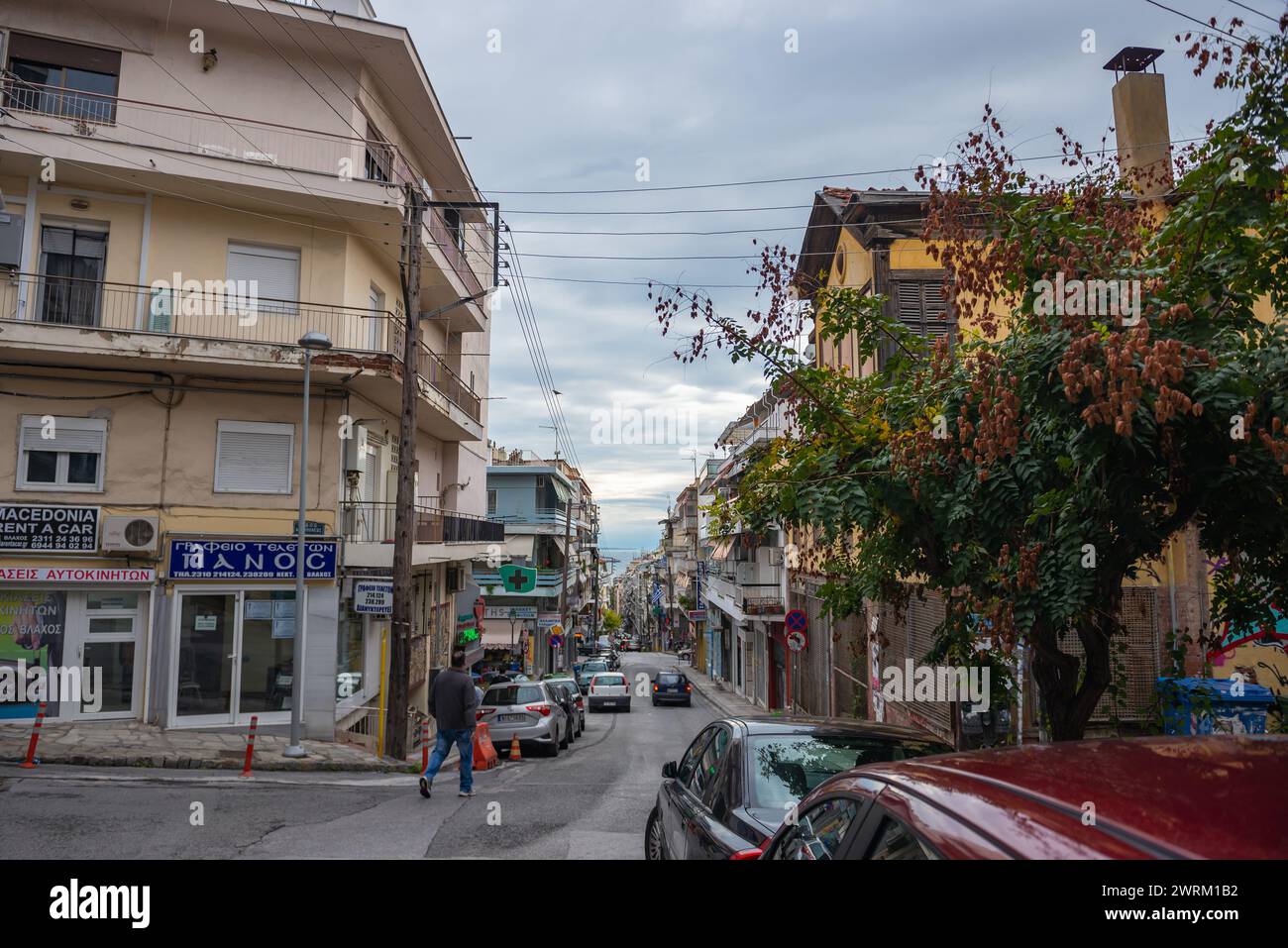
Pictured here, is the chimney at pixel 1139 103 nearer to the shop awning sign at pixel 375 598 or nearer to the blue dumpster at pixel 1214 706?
the blue dumpster at pixel 1214 706

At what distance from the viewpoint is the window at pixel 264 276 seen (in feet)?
53.0

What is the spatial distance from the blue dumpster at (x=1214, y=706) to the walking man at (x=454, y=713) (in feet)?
26.8

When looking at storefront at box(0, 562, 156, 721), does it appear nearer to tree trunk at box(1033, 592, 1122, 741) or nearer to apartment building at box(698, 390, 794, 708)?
tree trunk at box(1033, 592, 1122, 741)

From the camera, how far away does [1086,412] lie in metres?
4.88

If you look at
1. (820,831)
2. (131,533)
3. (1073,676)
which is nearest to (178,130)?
(131,533)

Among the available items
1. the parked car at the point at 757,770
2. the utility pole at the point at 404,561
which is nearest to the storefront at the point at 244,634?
the utility pole at the point at 404,561

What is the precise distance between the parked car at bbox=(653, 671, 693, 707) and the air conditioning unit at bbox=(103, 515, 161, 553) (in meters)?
25.2

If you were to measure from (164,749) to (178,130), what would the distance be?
1107cm

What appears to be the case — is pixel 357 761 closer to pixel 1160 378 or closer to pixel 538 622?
pixel 1160 378

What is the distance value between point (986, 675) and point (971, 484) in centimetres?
370

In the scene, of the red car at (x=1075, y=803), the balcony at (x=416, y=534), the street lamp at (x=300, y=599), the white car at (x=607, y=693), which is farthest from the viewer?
the white car at (x=607, y=693)

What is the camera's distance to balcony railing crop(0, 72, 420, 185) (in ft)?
48.8

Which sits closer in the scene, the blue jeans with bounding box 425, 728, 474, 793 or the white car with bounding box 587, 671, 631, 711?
the blue jeans with bounding box 425, 728, 474, 793

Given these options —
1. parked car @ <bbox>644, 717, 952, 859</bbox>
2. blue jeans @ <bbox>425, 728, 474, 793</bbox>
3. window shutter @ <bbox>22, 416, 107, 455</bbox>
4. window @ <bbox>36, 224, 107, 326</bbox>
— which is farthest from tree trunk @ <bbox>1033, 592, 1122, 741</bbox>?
window @ <bbox>36, 224, 107, 326</bbox>
